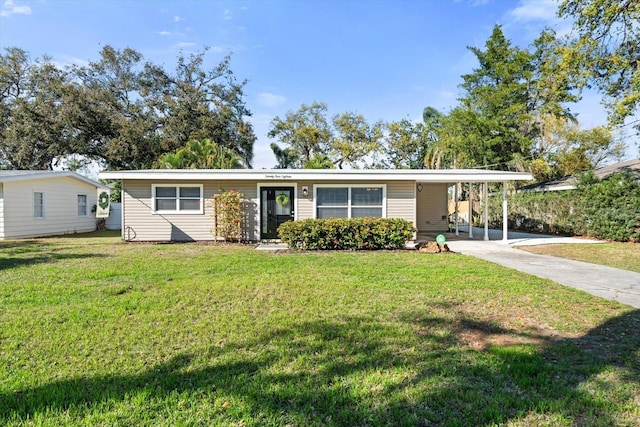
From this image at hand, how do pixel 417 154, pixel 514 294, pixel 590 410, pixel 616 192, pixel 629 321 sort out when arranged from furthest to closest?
pixel 417 154, pixel 616 192, pixel 514 294, pixel 629 321, pixel 590 410

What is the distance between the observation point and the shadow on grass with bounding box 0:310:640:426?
2.42 metres

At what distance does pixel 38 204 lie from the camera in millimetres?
14836

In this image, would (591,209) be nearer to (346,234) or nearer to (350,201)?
(350,201)

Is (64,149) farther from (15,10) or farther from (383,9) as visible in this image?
(383,9)

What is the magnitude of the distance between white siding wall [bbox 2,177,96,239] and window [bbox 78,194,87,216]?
176mm

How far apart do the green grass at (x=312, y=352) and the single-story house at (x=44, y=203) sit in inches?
370

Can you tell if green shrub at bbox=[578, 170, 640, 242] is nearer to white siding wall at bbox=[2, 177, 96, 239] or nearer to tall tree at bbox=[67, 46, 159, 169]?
white siding wall at bbox=[2, 177, 96, 239]

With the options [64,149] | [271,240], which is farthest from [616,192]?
[64,149]

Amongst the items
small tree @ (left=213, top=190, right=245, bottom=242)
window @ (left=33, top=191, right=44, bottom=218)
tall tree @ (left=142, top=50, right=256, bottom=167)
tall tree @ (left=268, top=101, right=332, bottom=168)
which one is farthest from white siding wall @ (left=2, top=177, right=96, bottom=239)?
tall tree @ (left=268, top=101, right=332, bottom=168)

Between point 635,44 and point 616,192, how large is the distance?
Result: 6.35 meters

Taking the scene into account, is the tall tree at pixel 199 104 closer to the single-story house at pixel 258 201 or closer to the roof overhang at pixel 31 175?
the roof overhang at pixel 31 175

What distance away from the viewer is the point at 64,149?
22891 mm

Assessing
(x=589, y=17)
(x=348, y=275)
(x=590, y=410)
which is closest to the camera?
(x=590, y=410)

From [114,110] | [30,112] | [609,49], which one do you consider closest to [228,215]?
[609,49]
